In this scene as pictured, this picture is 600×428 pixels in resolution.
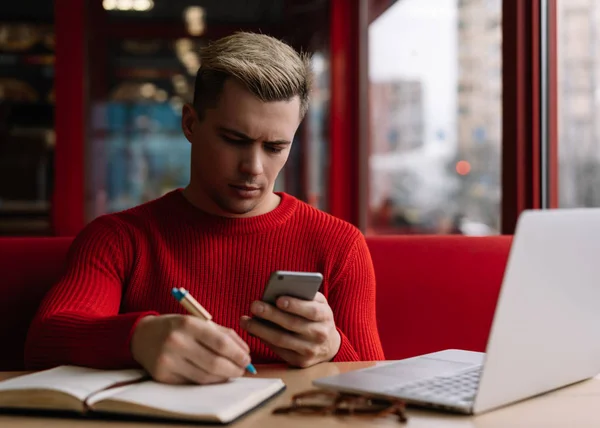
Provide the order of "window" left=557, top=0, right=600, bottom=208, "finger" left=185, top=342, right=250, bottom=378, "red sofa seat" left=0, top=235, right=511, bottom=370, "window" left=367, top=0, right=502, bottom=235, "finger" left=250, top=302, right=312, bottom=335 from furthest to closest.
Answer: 1. "window" left=367, top=0, right=502, bottom=235
2. "window" left=557, top=0, right=600, bottom=208
3. "red sofa seat" left=0, top=235, right=511, bottom=370
4. "finger" left=250, top=302, right=312, bottom=335
5. "finger" left=185, top=342, right=250, bottom=378

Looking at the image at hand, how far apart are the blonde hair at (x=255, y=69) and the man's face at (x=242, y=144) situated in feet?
0.05

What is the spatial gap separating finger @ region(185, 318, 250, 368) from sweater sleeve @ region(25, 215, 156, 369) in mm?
146

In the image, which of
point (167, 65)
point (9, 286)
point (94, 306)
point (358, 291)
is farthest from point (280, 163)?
point (167, 65)

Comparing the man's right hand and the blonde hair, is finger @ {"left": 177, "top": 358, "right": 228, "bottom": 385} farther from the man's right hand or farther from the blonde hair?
the blonde hair

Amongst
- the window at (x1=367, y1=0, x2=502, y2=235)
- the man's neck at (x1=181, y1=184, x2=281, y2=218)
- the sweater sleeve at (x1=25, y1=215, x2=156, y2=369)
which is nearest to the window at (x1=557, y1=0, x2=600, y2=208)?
the window at (x1=367, y1=0, x2=502, y2=235)

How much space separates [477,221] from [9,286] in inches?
82.8

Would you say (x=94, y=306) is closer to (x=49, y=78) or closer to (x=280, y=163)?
(x=280, y=163)

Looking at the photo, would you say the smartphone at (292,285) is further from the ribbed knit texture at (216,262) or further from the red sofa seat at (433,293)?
the red sofa seat at (433,293)

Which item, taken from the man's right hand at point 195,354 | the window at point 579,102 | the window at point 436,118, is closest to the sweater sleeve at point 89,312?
the man's right hand at point 195,354

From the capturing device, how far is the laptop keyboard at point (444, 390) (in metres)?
0.93

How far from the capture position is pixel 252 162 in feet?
4.67

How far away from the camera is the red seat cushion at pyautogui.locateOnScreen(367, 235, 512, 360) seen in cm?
178

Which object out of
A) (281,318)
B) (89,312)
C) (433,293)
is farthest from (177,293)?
(433,293)

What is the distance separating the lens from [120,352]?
1085mm
